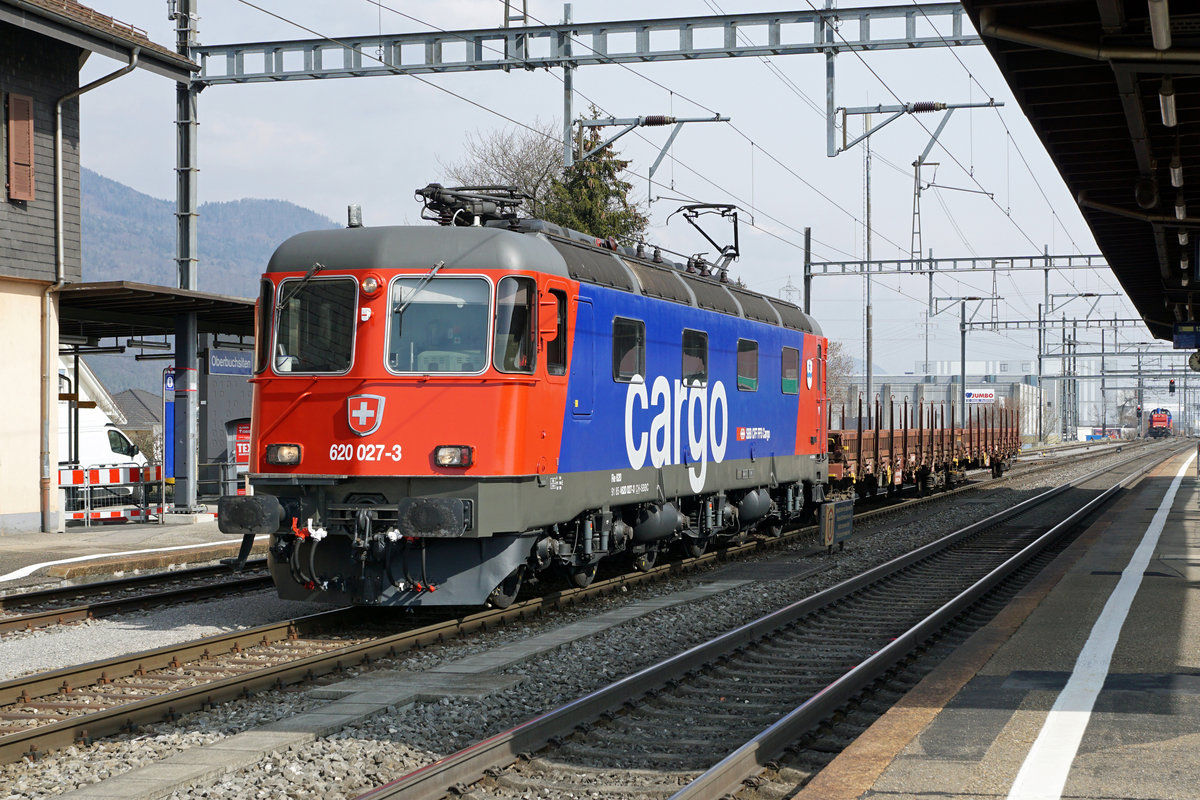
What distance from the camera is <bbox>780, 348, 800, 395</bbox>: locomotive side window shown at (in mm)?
18344

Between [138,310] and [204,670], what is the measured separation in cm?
1425

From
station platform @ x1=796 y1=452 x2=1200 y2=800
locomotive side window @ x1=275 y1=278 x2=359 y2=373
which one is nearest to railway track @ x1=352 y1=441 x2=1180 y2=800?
station platform @ x1=796 y1=452 x2=1200 y2=800

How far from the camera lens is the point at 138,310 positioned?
73.3 feet

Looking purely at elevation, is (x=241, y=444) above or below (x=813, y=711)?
above

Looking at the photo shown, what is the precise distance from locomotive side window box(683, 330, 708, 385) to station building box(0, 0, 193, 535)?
10798 millimetres

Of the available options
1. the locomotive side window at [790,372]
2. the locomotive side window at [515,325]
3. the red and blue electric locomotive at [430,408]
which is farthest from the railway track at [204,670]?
the locomotive side window at [790,372]

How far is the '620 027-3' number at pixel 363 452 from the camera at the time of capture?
10.8 m

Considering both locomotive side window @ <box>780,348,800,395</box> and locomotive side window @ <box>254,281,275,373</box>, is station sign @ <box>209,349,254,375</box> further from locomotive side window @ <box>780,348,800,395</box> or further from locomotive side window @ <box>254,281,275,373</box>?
locomotive side window @ <box>254,281,275,373</box>

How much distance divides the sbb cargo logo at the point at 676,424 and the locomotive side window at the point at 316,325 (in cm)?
318

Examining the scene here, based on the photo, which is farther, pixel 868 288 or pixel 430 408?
pixel 868 288

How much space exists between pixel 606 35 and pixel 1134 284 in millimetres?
10908

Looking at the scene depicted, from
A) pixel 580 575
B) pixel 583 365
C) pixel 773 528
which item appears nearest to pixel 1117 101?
pixel 583 365

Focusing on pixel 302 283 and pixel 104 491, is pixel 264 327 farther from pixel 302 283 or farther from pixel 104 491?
pixel 104 491

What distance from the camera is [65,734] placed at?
7270 mm
